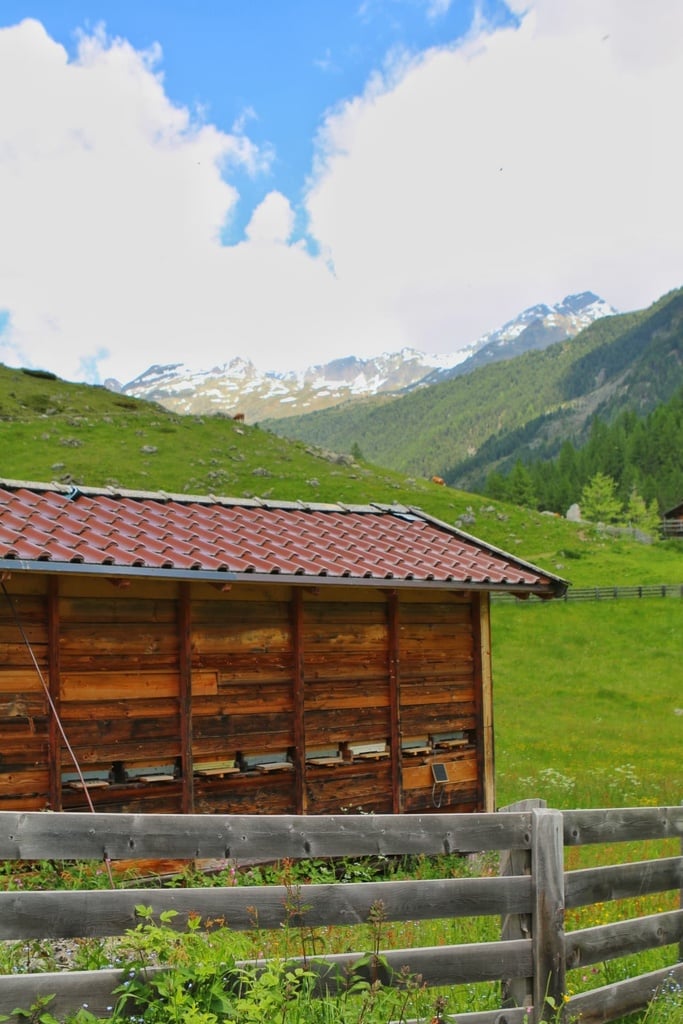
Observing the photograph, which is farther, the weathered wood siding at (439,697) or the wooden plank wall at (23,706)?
the weathered wood siding at (439,697)

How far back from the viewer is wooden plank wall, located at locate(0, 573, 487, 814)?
10.9 meters

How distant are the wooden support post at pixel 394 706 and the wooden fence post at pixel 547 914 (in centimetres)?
783

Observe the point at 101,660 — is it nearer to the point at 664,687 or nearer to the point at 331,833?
the point at 331,833

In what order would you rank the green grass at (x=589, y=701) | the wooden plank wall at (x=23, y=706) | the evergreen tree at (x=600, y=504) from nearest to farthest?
the wooden plank wall at (x=23, y=706), the green grass at (x=589, y=701), the evergreen tree at (x=600, y=504)

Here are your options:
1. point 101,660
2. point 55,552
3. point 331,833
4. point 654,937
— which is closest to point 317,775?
point 101,660

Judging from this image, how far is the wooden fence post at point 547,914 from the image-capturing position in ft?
18.8

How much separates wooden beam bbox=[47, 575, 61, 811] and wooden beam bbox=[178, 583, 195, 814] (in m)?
1.50

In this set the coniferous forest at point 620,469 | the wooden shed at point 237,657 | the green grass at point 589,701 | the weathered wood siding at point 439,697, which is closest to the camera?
the wooden shed at point 237,657

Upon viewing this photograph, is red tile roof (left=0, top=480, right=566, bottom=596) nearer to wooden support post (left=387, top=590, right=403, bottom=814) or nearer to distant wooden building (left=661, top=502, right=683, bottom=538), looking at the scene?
wooden support post (left=387, top=590, right=403, bottom=814)

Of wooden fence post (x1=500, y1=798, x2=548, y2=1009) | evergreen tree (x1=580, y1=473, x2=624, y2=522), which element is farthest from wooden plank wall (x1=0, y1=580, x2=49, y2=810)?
evergreen tree (x1=580, y1=473, x2=624, y2=522)

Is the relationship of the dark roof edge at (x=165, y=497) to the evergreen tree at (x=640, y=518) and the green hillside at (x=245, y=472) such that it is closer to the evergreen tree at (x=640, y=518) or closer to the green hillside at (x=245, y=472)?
the green hillside at (x=245, y=472)

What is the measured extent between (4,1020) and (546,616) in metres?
41.1

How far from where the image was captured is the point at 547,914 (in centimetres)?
579


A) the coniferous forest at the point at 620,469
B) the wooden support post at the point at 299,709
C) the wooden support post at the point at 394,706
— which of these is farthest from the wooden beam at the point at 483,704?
the coniferous forest at the point at 620,469
